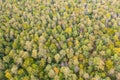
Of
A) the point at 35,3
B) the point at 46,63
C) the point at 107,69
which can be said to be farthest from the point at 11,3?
the point at 107,69

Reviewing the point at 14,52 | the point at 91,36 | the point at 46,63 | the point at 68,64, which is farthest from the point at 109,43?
the point at 14,52

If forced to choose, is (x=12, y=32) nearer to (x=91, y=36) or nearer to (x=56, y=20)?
(x=56, y=20)

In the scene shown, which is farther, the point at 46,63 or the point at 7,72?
the point at 46,63

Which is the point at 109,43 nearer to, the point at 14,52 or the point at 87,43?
the point at 87,43

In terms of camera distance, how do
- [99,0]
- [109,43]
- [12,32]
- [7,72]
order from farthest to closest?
1. [99,0]
2. [12,32]
3. [109,43]
4. [7,72]

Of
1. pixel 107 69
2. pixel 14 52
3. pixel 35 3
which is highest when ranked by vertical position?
pixel 35 3

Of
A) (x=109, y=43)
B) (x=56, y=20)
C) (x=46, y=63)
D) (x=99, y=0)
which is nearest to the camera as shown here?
(x=46, y=63)

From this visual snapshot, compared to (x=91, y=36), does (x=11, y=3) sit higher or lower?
higher
